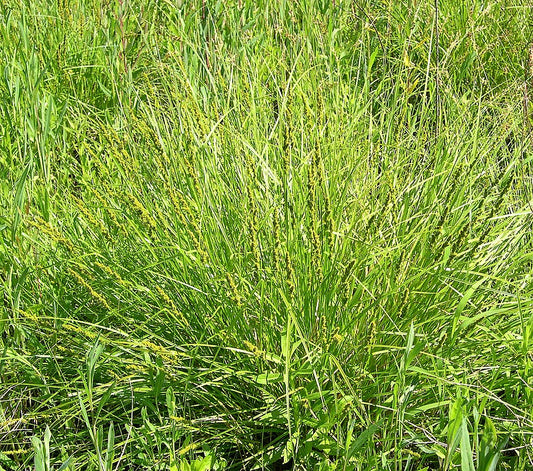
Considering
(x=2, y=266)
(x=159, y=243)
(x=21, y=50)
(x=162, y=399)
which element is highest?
(x=21, y=50)

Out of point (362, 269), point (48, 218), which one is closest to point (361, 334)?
point (362, 269)

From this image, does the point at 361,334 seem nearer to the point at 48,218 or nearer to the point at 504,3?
the point at 48,218

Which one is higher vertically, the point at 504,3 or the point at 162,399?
the point at 504,3

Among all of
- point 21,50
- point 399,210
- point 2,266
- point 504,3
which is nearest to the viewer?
Answer: point 399,210

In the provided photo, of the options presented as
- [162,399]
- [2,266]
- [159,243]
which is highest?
[159,243]

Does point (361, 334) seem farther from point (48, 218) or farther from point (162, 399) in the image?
point (48, 218)

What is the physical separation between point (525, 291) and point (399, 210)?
0.31 metres

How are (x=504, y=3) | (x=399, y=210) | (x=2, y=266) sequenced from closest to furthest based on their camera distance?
(x=399, y=210) < (x=2, y=266) < (x=504, y=3)

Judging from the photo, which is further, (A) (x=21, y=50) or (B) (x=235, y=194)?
(A) (x=21, y=50)

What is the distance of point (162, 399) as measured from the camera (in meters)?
1.43

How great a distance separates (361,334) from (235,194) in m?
0.44

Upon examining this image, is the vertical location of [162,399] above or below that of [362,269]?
below

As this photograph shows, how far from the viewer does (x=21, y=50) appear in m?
2.14

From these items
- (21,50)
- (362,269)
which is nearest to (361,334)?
(362,269)
